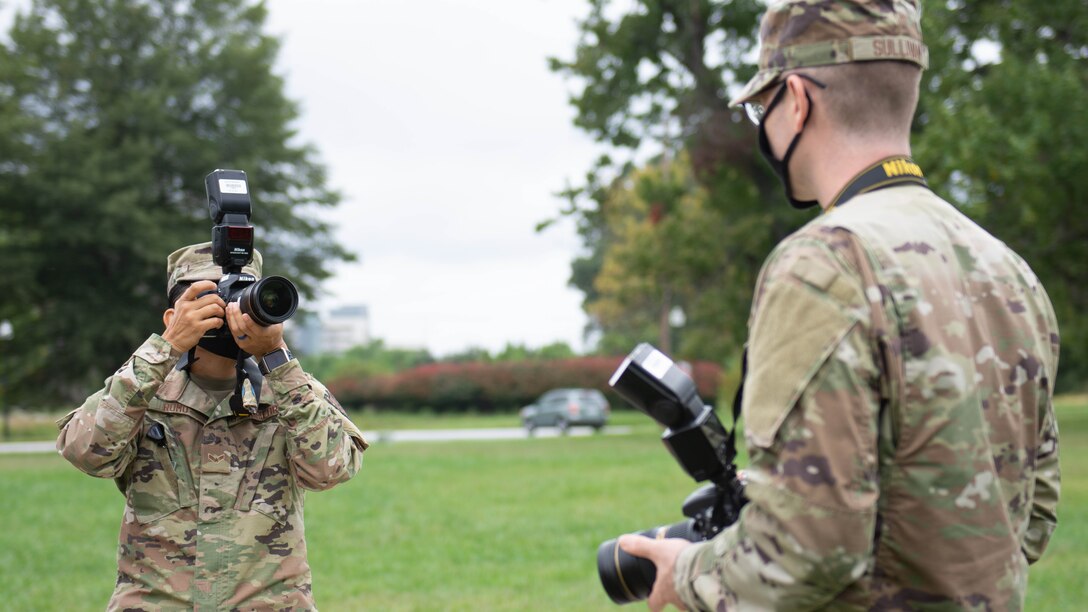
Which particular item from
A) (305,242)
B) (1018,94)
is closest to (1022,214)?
(1018,94)

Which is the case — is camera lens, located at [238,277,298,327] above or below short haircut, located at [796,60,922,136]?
below

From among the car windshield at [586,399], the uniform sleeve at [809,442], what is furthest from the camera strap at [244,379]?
the car windshield at [586,399]

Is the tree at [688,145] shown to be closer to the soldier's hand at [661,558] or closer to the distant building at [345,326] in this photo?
the soldier's hand at [661,558]

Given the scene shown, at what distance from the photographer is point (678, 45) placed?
23688 mm

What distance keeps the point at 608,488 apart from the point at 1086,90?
413 inches

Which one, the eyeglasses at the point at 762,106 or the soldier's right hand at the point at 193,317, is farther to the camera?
the soldier's right hand at the point at 193,317

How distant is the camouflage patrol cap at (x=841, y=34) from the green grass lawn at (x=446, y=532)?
590 centimetres

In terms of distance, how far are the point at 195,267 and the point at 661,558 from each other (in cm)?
219

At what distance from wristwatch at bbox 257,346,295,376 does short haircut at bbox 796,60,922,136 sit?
2.01m

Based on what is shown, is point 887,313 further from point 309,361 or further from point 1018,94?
point 309,361

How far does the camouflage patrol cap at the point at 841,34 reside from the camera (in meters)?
1.87

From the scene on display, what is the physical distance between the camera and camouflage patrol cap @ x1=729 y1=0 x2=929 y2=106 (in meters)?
1.87

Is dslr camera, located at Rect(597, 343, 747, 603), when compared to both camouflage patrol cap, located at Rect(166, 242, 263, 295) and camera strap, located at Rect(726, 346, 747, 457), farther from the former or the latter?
camouflage patrol cap, located at Rect(166, 242, 263, 295)

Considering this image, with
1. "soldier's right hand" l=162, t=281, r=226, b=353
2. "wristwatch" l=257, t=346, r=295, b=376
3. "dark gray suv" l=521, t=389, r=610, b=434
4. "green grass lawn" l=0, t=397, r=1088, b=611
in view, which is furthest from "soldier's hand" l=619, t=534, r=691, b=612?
"dark gray suv" l=521, t=389, r=610, b=434
